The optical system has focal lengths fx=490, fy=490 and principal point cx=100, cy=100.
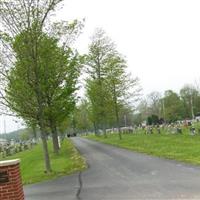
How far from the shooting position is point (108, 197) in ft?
40.6

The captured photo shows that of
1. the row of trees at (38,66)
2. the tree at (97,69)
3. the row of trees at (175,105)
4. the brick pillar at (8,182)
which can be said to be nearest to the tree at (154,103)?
the row of trees at (175,105)

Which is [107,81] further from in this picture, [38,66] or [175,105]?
[175,105]

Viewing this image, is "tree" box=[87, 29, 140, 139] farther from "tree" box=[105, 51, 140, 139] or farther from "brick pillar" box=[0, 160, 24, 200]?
"brick pillar" box=[0, 160, 24, 200]

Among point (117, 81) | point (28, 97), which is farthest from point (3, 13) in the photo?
point (117, 81)

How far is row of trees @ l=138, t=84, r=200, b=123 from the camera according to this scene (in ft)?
344

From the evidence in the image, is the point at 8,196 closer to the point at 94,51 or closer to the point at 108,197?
the point at 108,197

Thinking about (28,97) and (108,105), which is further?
(108,105)

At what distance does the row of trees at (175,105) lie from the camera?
105 m

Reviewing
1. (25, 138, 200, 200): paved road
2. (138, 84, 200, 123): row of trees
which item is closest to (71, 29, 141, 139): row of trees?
(25, 138, 200, 200): paved road

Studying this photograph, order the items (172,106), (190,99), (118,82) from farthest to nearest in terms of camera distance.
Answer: (190,99)
(172,106)
(118,82)

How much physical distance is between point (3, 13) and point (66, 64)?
338 inches

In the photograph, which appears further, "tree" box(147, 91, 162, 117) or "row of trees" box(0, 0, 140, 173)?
"tree" box(147, 91, 162, 117)

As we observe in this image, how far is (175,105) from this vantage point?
10856 cm

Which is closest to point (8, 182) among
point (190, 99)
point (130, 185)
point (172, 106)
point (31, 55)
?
point (130, 185)
